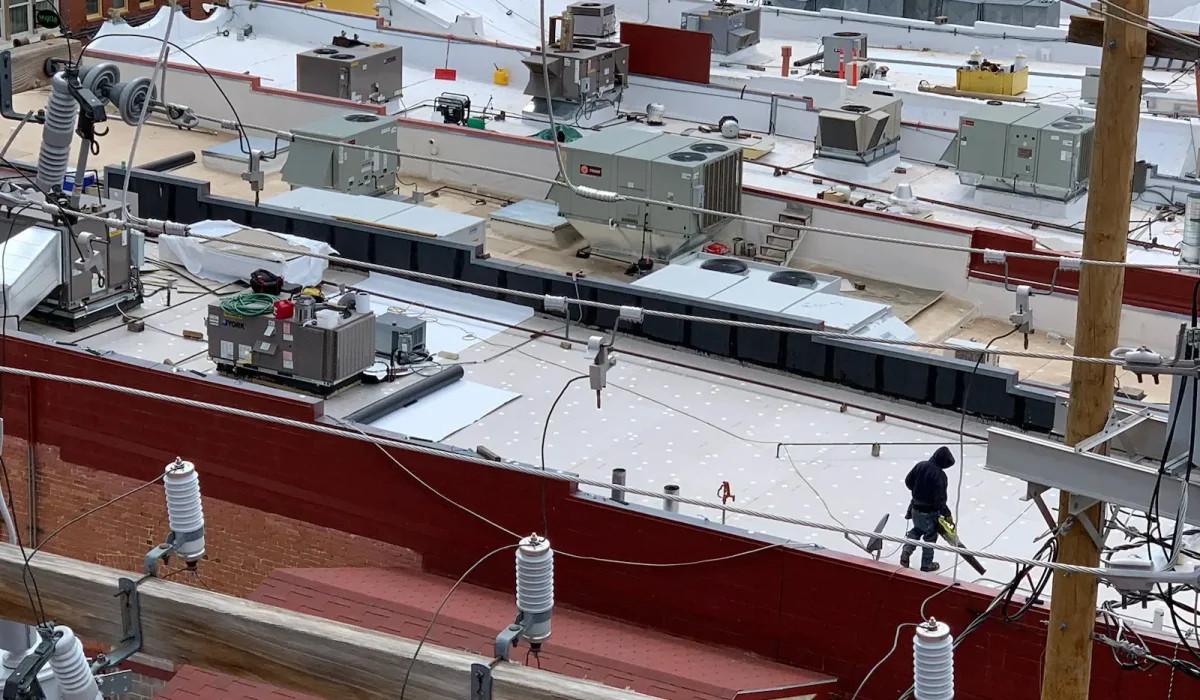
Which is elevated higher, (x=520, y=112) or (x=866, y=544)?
(x=520, y=112)

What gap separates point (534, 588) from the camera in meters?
9.55

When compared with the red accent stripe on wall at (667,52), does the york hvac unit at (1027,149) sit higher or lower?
lower

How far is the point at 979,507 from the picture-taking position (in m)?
17.8

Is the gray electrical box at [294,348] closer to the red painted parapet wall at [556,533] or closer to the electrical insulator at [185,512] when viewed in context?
the red painted parapet wall at [556,533]

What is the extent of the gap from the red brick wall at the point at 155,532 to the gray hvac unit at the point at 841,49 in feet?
70.7

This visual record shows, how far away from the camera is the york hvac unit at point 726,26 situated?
3925 cm

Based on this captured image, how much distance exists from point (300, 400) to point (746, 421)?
198 inches

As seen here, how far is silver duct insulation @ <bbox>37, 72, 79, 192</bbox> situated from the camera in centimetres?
2041

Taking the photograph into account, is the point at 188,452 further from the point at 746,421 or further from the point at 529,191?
the point at 529,191

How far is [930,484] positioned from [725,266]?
7184 mm

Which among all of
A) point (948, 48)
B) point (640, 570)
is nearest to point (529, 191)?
point (640, 570)

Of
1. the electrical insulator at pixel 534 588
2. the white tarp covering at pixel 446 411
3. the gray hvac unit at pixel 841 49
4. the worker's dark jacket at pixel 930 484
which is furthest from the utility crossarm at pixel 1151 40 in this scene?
the gray hvac unit at pixel 841 49

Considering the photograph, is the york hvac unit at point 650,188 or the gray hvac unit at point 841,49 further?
the gray hvac unit at point 841,49

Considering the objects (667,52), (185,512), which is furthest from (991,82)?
(185,512)
